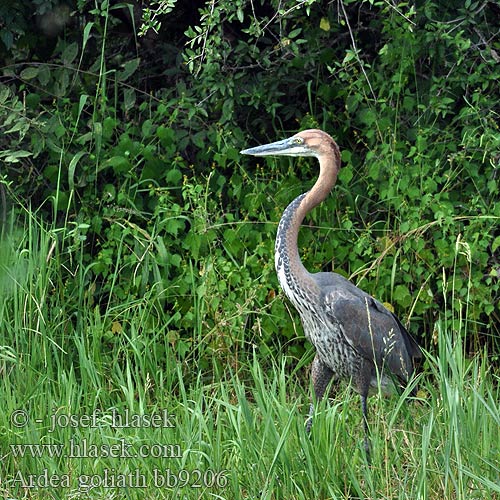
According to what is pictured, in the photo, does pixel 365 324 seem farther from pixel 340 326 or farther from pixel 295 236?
pixel 295 236

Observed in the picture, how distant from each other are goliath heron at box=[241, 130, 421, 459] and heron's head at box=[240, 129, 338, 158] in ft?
0.68

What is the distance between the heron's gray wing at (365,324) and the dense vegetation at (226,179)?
219mm

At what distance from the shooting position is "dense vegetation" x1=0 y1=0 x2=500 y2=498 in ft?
17.3

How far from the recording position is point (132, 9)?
577 cm

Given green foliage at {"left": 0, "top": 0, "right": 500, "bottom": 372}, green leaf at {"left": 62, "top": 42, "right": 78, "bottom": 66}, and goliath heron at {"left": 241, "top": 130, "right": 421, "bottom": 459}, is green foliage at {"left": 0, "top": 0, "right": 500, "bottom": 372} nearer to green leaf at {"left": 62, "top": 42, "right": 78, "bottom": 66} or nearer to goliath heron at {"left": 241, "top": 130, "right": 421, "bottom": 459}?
green leaf at {"left": 62, "top": 42, "right": 78, "bottom": 66}

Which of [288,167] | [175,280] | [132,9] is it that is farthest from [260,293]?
[132,9]

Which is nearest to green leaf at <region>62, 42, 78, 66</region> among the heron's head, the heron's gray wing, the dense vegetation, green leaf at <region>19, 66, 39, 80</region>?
the dense vegetation

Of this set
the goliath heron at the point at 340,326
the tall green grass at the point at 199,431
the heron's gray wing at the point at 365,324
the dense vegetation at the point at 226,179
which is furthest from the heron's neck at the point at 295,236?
the tall green grass at the point at 199,431

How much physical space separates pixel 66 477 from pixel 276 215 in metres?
2.10

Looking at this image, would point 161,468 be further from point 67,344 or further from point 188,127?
point 188,127

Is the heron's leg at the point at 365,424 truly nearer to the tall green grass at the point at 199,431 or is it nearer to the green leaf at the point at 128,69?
the tall green grass at the point at 199,431

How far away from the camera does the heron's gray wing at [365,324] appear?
192 inches

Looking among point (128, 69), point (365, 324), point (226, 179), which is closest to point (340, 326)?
point (365, 324)

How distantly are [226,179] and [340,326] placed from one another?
1.56m
